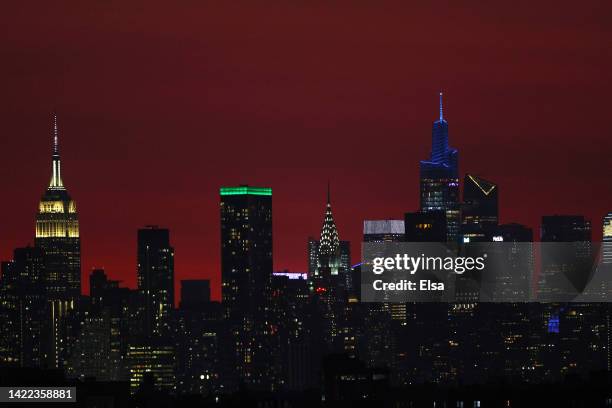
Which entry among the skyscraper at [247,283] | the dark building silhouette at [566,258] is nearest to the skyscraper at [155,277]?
the skyscraper at [247,283]

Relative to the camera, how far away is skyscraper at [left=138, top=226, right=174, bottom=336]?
6511 inches

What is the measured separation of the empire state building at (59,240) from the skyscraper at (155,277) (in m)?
6.40

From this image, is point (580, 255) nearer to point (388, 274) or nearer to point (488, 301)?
point (488, 301)

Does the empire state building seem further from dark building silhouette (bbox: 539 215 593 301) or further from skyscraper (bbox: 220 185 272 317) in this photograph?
dark building silhouette (bbox: 539 215 593 301)

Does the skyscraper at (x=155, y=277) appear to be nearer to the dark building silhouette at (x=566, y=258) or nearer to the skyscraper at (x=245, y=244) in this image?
the skyscraper at (x=245, y=244)

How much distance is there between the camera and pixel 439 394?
260 ft

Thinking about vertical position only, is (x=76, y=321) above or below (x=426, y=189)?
below

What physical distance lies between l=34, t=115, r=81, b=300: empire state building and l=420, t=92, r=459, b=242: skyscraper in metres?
33.9

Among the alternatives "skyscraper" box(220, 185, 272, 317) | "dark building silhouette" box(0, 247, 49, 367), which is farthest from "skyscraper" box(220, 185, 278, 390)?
"dark building silhouette" box(0, 247, 49, 367)

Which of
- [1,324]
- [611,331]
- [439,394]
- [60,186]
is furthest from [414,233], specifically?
[439,394]

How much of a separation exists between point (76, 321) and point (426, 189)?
4565 centimetres

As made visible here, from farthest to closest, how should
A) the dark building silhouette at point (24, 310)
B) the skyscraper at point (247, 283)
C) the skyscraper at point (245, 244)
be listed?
the skyscraper at point (245, 244), the skyscraper at point (247, 283), the dark building silhouette at point (24, 310)

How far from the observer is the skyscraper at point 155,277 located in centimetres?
16538

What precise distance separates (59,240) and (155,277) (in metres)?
16.6
